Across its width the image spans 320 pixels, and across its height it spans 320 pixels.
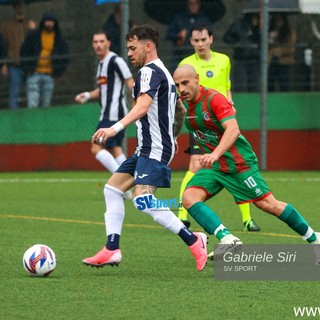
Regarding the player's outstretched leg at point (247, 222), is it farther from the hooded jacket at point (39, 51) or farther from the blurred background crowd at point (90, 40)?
the hooded jacket at point (39, 51)

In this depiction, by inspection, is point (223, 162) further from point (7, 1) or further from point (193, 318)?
point (7, 1)

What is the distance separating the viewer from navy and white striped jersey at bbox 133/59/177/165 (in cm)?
873

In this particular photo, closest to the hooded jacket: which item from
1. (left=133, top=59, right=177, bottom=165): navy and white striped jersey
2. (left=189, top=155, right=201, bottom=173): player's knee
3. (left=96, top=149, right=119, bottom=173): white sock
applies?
(left=96, top=149, right=119, bottom=173): white sock

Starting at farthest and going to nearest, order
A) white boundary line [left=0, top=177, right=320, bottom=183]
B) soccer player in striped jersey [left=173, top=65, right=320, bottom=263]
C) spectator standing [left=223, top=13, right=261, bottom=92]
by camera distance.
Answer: spectator standing [left=223, top=13, right=261, bottom=92] < white boundary line [left=0, top=177, right=320, bottom=183] < soccer player in striped jersey [left=173, top=65, right=320, bottom=263]

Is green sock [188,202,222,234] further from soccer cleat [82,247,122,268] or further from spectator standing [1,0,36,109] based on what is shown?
spectator standing [1,0,36,109]

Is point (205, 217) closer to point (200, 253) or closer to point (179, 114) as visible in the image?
point (200, 253)

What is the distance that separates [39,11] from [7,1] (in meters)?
0.56

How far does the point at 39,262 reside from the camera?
8391 millimetres

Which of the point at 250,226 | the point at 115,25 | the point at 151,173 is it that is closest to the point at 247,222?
the point at 250,226

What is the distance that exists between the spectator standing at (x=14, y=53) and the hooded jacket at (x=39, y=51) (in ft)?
0.29

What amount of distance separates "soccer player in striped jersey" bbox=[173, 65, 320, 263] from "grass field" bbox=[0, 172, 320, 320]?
0.53 metres

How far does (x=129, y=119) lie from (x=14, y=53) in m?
11.1

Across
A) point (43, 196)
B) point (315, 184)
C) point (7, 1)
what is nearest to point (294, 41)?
point (315, 184)

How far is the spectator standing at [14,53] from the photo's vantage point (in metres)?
19.1
